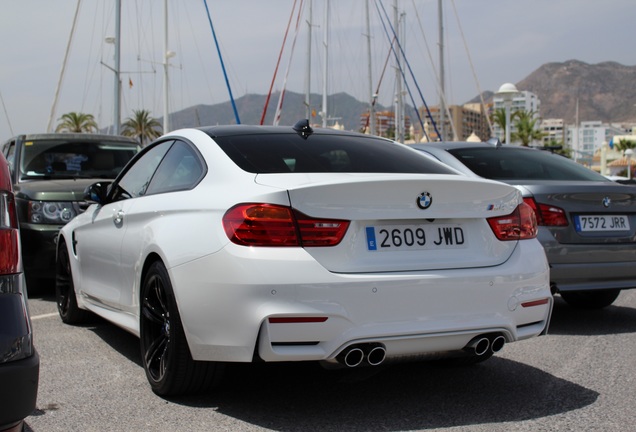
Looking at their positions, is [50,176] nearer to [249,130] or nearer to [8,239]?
[249,130]

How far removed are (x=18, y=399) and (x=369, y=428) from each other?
1.86 metres

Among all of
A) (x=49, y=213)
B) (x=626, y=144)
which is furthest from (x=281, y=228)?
(x=626, y=144)

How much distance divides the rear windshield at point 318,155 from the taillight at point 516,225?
460 mm

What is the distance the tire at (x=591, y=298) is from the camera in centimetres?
776

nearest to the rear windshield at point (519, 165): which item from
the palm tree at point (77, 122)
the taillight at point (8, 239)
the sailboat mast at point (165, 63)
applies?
the taillight at point (8, 239)

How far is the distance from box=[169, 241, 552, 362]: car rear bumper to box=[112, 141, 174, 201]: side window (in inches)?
49.6

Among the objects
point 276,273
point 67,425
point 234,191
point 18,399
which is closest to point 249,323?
point 276,273

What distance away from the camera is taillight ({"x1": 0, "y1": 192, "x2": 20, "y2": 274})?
259 centimetres

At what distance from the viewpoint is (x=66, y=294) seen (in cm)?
684

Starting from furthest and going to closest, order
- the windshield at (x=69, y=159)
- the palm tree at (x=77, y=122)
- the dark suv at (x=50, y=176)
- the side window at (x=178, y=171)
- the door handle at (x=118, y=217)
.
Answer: the palm tree at (x=77, y=122) → the windshield at (x=69, y=159) → the dark suv at (x=50, y=176) → the door handle at (x=118, y=217) → the side window at (x=178, y=171)

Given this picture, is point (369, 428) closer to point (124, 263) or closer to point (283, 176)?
point (283, 176)

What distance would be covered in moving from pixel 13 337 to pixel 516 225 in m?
2.73

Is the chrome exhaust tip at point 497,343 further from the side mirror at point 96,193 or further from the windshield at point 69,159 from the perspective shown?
the windshield at point 69,159

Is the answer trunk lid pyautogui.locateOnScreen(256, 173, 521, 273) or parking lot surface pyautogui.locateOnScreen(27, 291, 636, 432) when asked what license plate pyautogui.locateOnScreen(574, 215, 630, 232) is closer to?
parking lot surface pyautogui.locateOnScreen(27, 291, 636, 432)
